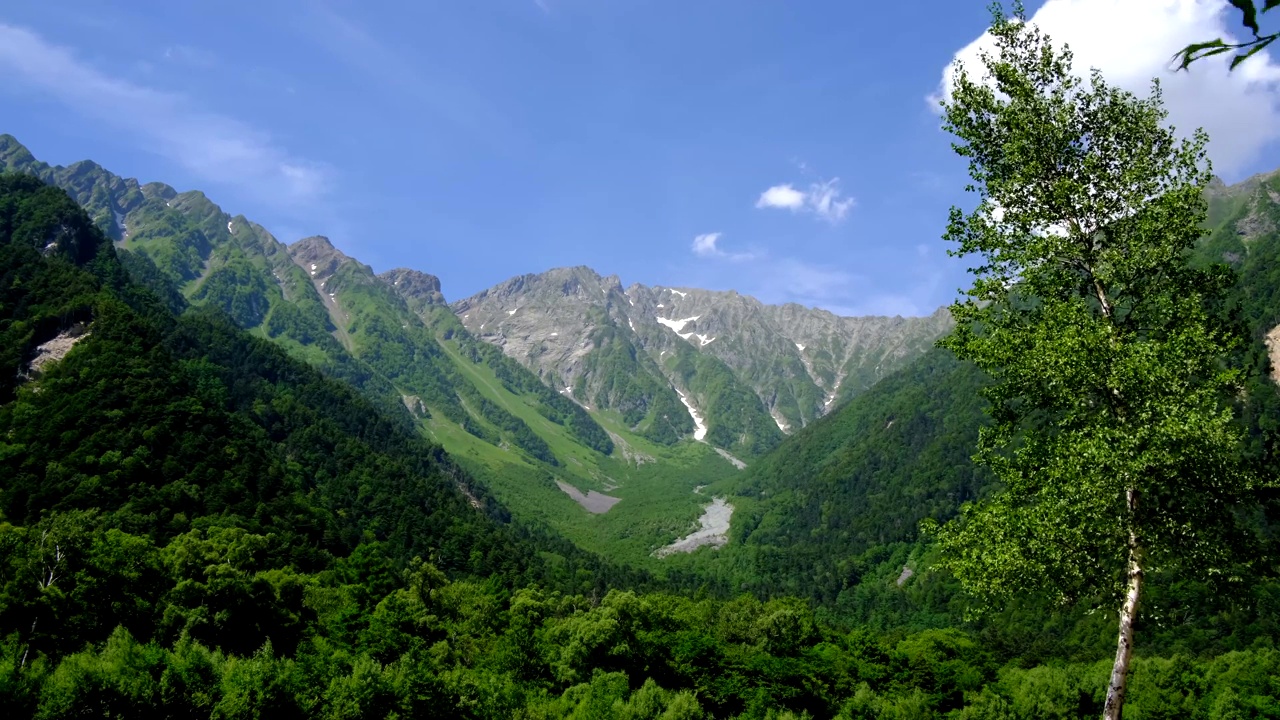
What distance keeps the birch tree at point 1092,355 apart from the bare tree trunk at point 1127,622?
5 cm

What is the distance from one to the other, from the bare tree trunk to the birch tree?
54 mm

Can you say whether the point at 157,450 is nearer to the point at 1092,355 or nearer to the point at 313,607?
the point at 313,607

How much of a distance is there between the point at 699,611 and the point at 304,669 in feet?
289

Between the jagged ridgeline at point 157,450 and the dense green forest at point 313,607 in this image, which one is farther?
the jagged ridgeline at point 157,450

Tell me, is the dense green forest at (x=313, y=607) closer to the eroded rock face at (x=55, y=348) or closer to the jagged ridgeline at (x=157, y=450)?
the jagged ridgeline at (x=157, y=450)

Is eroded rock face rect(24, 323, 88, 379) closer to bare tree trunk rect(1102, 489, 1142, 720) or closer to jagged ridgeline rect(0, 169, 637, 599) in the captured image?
jagged ridgeline rect(0, 169, 637, 599)

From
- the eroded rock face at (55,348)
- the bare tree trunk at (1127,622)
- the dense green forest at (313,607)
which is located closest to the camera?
the bare tree trunk at (1127,622)

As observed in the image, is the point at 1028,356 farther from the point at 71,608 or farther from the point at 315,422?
the point at 315,422

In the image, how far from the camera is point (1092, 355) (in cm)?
1814

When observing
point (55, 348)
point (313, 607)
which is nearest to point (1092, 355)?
point (313, 607)

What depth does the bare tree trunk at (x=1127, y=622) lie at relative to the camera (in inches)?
682

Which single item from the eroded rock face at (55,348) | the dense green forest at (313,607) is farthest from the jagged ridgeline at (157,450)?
the dense green forest at (313,607)

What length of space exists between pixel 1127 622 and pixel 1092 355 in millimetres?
6577

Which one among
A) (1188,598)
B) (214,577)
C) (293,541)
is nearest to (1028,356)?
(214,577)
